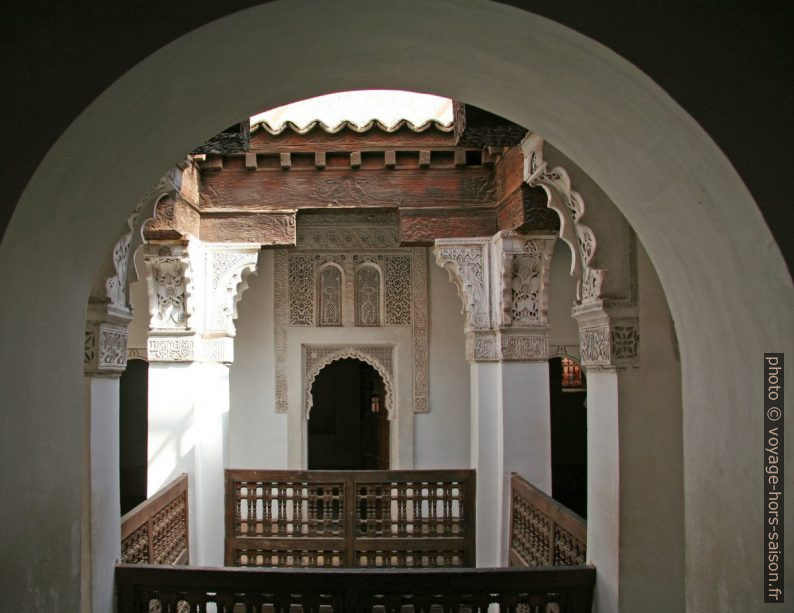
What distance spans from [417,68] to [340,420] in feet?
33.2

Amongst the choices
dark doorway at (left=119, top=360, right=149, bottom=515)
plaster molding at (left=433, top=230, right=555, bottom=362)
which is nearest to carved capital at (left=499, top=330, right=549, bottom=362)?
plaster molding at (left=433, top=230, right=555, bottom=362)

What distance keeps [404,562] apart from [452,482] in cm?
75

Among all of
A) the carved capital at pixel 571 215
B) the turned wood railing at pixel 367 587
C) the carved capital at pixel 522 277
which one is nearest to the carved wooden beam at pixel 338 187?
the carved capital at pixel 522 277

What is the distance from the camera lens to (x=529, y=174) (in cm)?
355

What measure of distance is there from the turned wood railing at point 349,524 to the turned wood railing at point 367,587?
2394mm

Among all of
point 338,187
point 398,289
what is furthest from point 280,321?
point 338,187

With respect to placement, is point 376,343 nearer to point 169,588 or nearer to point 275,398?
point 275,398

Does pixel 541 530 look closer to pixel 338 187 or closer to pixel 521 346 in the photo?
pixel 521 346

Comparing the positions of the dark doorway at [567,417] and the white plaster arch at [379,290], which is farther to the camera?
the dark doorway at [567,417]

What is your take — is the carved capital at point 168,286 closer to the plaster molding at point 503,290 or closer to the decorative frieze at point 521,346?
the plaster molding at point 503,290

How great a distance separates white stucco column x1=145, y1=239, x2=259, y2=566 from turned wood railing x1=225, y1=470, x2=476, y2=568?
0.22 m

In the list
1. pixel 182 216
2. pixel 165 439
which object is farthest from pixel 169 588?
pixel 182 216

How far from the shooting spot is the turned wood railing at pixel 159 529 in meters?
3.79

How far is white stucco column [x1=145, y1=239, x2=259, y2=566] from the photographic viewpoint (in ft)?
17.8
